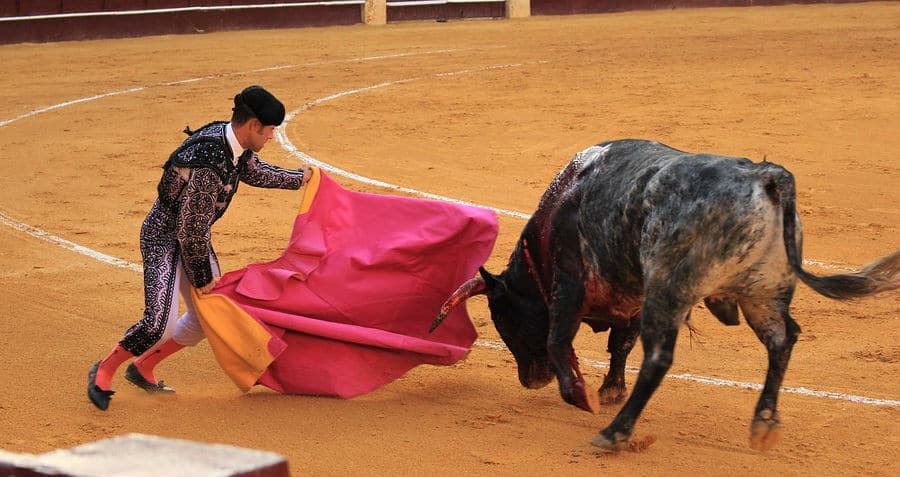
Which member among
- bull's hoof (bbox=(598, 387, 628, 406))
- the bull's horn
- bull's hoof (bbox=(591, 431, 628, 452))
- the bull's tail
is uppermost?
the bull's tail

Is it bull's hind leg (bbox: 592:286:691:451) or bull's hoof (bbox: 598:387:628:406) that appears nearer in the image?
bull's hind leg (bbox: 592:286:691:451)

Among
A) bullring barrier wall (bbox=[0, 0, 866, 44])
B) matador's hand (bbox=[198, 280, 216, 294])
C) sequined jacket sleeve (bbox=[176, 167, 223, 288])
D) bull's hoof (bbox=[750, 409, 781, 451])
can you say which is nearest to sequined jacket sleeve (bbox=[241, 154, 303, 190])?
sequined jacket sleeve (bbox=[176, 167, 223, 288])

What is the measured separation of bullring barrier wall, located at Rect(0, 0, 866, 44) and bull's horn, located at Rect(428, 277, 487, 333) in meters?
12.4

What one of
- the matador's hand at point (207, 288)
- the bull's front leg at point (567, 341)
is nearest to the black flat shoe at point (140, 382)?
the matador's hand at point (207, 288)

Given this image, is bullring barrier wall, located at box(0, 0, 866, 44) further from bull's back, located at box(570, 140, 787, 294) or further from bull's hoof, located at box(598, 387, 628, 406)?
bull's back, located at box(570, 140, 787, 294)

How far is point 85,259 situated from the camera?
681 cm

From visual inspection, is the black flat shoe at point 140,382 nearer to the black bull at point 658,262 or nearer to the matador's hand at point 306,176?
the matador's hand at point 306,176

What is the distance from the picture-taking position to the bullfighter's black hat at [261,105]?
4289 mm

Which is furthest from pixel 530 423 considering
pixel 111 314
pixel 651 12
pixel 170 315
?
pixel 651 12

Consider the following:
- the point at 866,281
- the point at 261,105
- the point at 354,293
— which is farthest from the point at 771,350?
the point at 261,105

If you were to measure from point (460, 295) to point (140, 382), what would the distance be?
4.12 ft

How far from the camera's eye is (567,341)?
4.39 meters

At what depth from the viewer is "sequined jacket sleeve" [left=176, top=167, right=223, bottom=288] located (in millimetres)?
4359

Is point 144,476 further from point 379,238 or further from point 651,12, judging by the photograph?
point 651,12
